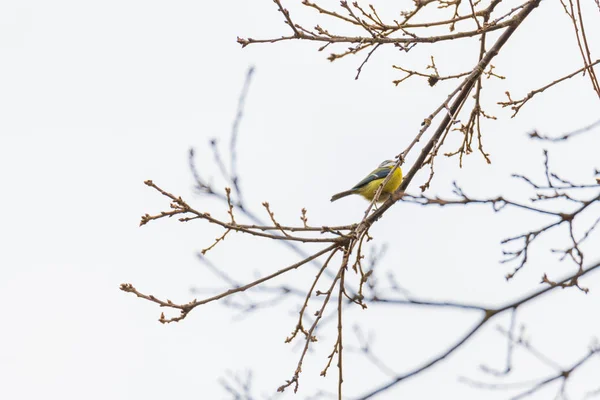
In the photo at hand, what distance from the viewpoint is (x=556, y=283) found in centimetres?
300

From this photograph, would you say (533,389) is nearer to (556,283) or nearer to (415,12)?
(556,283)

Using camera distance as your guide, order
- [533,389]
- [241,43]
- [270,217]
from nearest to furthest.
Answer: [533,389], [270,217], [241,43]

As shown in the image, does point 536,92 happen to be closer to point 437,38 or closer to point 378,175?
point 437,38

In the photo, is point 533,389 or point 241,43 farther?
point 241,43

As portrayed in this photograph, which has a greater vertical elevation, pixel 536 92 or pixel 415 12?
pixel 415 12

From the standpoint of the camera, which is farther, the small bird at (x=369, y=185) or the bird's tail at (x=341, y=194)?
the bird's tail at (x=341, y=194)

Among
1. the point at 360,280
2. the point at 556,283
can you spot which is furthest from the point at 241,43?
the point at 556,283

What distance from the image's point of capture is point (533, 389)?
297cm

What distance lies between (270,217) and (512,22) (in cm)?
204

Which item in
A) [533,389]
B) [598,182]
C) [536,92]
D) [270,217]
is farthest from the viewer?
[536,92]

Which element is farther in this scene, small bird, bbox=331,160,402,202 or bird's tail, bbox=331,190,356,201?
bird's tail, bbox=331,190,356,201

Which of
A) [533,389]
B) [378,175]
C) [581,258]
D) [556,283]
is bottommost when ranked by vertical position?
[533,389]

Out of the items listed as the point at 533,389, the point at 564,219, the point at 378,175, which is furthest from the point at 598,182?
the point at 378,175

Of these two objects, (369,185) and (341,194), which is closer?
(369,185)
